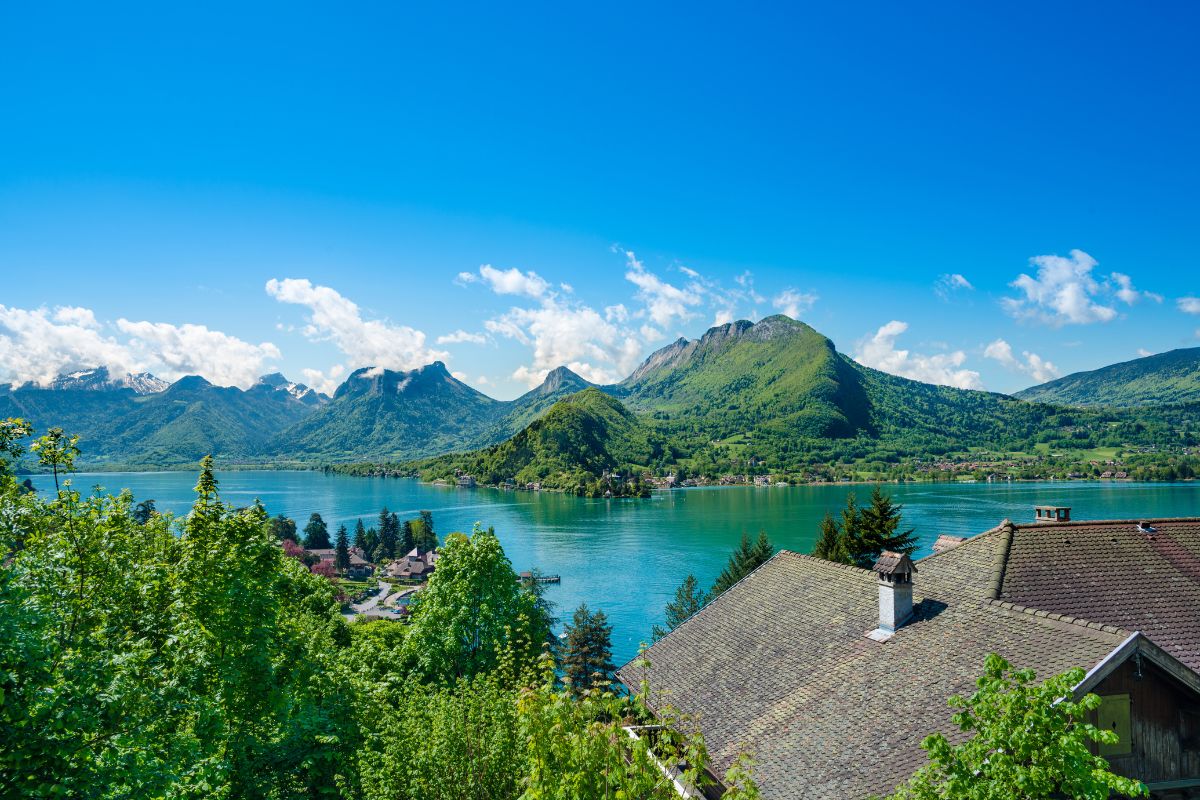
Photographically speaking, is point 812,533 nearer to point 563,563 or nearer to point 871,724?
point 563,563

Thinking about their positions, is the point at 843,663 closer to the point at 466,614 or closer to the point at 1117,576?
the point at 1117,576

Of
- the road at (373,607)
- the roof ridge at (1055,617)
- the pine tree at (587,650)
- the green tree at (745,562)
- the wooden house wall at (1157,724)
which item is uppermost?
the roof ridge at (1055,617)

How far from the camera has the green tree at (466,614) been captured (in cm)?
2478

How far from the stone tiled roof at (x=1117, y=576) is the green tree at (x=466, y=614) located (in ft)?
51.5

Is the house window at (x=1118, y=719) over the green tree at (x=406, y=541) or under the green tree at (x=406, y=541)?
over

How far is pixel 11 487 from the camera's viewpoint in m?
9.92

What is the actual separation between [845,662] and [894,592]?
5.58 ft

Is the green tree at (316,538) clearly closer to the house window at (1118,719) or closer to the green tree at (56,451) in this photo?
the green tree at (56,451)

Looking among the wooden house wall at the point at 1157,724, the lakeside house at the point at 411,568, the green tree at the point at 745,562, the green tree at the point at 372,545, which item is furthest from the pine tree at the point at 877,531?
the green tree at the point at 372,545

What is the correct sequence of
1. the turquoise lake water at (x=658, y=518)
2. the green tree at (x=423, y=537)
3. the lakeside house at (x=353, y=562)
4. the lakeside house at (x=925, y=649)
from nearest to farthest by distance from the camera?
the lakeside house at (x=925, y=649) → the turquoise lake water at (x=658, y=518) → the lakeside house at (x=353, y=562) → the green tree at (x=423, y=537)

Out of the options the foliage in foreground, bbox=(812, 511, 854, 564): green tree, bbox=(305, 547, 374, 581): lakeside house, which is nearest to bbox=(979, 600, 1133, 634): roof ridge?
the foliage in foreground

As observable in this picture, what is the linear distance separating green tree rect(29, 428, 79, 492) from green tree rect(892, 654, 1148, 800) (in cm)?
1187

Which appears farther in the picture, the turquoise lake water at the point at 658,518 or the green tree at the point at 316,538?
the green tree at the point at 316,538

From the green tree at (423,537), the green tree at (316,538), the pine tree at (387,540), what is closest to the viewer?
the pine tree at (387,540)
